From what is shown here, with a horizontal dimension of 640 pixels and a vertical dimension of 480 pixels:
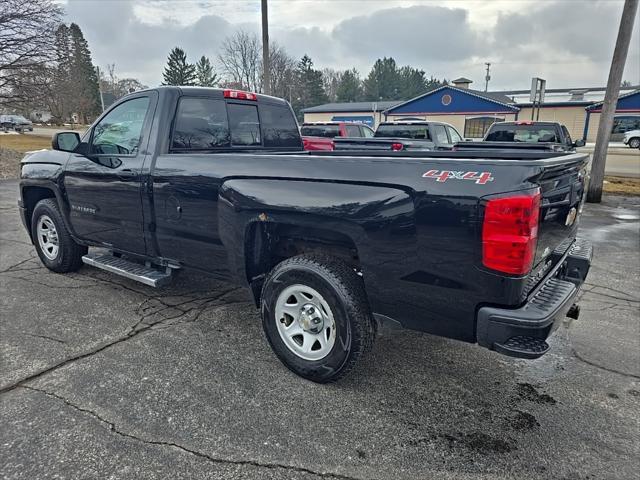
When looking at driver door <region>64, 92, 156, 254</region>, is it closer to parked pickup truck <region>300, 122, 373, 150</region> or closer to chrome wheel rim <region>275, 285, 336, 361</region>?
chrome wheel rim <region>275, 285, 336, 361</region>

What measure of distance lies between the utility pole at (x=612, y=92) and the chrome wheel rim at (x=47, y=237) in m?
11.5

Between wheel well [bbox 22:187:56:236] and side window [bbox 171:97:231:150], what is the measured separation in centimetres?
241

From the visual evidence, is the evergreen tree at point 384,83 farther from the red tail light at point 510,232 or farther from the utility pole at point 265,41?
the red tail light at point 510,232

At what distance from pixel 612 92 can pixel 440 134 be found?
167 inches

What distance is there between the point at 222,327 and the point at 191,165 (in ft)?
4.84

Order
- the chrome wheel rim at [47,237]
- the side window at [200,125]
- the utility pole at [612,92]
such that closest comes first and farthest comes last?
the side window at [200,125] < the chrome wheel rim at [47,237] < the utility pole at [612,92]

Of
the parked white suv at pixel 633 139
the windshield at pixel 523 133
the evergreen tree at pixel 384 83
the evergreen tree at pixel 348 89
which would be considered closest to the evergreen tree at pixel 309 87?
the evergreen tree at pixel 348 89

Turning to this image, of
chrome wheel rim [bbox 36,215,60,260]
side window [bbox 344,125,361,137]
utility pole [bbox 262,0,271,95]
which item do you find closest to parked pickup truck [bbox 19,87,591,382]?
chrome wheel rim [bbox 36,215,60,260]

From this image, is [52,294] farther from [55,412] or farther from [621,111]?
[621,111]

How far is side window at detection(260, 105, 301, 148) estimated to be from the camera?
4.66 m

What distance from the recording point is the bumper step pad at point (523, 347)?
2305 mm

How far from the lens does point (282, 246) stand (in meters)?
3.47

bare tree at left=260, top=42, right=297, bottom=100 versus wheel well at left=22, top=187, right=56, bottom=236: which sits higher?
bare tree at left=260, top=42, right=297, bottom=100

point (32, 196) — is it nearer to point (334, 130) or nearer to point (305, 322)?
point (305, 322)
